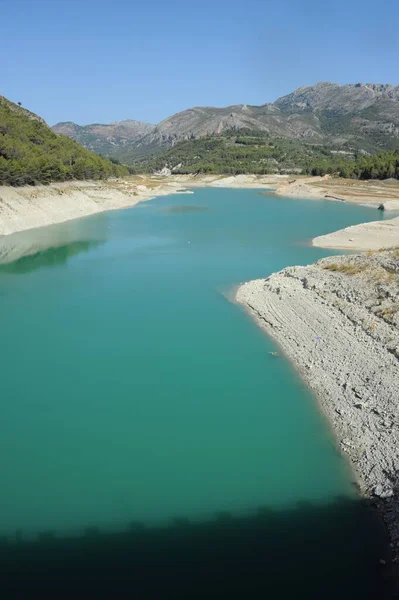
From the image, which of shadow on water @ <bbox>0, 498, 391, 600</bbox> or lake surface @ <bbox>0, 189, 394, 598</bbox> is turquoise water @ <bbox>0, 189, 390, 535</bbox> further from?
shadow on water @ <bbox>0, 498, 391, 600</bbox>

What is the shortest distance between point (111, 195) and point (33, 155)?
13.5 meters

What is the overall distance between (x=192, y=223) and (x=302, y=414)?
118 feet

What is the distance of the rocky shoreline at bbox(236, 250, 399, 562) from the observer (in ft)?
33.6

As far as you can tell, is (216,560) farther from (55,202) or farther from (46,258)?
(55,202)

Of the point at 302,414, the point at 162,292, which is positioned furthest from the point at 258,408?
the point at 162,292

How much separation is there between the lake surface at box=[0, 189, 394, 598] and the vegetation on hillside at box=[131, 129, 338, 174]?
330ft

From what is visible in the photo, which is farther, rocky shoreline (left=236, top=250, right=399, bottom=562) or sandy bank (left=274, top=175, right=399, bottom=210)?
sandy bank (left=274, top=175, right=399, bottom=210)

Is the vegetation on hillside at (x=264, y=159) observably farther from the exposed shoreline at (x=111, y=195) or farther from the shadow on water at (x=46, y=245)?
the shadow on water at (x=46, y=245)

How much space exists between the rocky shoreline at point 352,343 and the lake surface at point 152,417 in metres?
0.53

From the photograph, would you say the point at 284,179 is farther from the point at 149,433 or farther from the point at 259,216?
the point at 149,433

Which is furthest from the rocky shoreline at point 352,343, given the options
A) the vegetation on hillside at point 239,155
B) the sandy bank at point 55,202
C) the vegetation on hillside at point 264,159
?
the vegetation on hillside at point 239,155

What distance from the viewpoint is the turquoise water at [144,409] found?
927 cm

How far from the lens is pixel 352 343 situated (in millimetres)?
15469

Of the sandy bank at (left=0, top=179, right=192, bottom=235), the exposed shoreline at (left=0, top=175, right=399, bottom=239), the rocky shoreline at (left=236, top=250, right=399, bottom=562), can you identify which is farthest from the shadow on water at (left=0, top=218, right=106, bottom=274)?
the rocky shoreline at (left=236, top=250, right=399, bottom=562)
